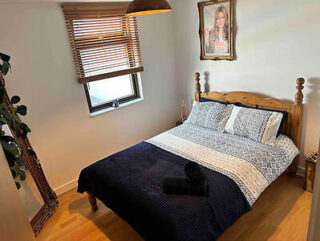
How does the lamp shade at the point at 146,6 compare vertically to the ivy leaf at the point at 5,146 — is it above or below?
above

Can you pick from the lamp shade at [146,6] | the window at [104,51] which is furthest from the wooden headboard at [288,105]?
the lamp shade at [146,6]

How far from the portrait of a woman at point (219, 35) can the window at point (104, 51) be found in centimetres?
98

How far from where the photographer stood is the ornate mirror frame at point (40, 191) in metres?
2.51

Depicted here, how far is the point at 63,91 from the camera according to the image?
2867mm

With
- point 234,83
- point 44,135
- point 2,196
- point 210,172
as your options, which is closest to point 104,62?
point 44,135

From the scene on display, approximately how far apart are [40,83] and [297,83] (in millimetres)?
2744

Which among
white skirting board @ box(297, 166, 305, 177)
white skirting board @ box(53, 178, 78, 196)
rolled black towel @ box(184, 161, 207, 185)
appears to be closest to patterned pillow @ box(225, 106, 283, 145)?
white skirting board @ box(297, 166, 305, 177)

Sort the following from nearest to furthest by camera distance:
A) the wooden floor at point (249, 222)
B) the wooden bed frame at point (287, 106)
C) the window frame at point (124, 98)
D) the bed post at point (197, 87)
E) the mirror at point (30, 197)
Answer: the wooden floor at point (249, 222), the mirror at point (30, 197), the wooden bed frame at point (287, 106), the window frame at point (124, 98), the bed post at point (197, 87)

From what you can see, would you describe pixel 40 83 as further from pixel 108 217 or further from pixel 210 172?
pixel 210 172

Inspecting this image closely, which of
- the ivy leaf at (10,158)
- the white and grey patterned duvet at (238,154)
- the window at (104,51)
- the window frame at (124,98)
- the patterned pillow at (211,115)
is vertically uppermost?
the window at (104,51)

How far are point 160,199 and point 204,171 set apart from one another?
1.72ft

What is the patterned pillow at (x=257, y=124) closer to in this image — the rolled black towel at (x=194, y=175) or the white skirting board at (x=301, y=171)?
the white skirting board at (x=301, y=171)

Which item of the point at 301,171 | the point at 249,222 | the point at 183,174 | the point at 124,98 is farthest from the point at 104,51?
the point at 301,171

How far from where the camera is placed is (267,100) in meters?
2.87
